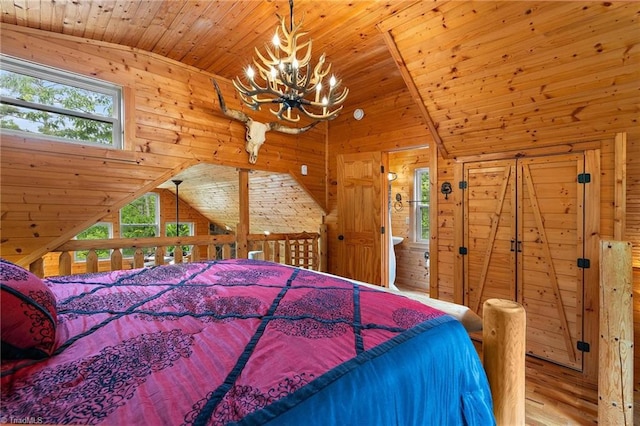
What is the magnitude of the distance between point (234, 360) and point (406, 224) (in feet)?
16.0

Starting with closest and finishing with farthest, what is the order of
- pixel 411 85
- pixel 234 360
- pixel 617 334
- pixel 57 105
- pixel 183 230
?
pixel 234 360 < pixel 617 334 < pixel 57 105 < pixel 411 85 < pixel 183 230

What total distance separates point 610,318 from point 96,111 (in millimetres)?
4419

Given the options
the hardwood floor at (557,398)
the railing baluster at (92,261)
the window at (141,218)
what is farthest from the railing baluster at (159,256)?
the window at (141,218)

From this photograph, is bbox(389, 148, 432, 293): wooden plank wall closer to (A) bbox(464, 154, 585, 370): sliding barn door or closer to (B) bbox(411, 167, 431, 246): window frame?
(B) bbox(411, 167, 431, 246): window frame

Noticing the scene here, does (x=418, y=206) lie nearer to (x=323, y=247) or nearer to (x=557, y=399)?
(x=323, y=247)

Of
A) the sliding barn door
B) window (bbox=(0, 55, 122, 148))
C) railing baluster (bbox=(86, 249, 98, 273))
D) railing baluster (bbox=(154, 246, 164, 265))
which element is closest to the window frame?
the sliding barn door

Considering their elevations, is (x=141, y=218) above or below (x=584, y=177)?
below

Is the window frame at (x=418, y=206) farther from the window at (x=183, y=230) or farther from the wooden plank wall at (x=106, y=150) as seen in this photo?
the window at (x=183, y=230)

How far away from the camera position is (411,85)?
9.46ft

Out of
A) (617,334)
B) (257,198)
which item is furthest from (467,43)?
(257,198)

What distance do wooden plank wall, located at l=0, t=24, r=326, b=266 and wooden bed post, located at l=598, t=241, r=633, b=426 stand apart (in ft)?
11.6

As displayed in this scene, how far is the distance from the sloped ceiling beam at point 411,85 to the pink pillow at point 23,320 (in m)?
2.84

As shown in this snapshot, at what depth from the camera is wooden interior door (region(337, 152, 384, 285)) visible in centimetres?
397

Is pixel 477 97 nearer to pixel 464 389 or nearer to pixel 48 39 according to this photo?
pixel 464 389
